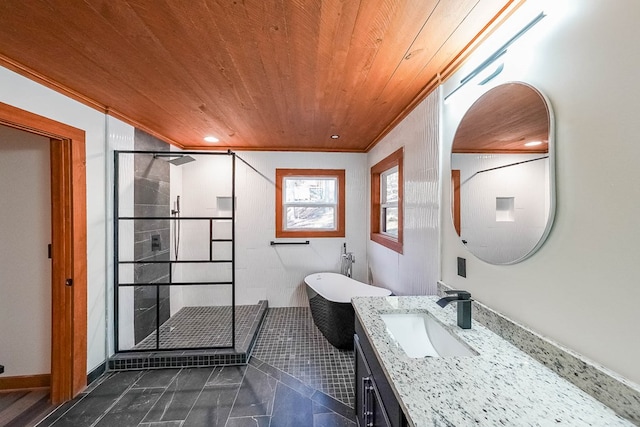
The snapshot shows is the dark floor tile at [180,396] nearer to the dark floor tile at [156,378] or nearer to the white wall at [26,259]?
the dark floor tile at [156,378]

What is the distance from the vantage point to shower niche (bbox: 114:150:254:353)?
8.01ft

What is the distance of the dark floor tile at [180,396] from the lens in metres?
1.77

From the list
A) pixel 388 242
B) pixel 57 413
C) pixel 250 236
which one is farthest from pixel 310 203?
pixel 57 413

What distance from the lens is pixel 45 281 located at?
79.8 inches

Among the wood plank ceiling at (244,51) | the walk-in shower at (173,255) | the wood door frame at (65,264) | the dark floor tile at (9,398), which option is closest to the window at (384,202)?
the wood plank ceiling at (244,51)

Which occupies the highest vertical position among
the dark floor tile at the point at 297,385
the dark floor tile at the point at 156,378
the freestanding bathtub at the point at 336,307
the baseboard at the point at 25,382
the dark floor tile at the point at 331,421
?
the freestanding bathtub at the point at 336,307

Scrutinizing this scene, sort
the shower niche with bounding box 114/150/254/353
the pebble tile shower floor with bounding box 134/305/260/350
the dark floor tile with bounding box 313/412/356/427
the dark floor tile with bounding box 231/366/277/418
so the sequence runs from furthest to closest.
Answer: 1. the pebble tile shower floor with bounding box 134/305/260/350
2. the shower niche with bounding box 114/150/254/353
3. the dark floor tile with bounding box 231/366/277/418
4. the dark floor tile with bounding box 313/412/356/427

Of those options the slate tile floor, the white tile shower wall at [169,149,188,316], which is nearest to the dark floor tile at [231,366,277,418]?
the slate tile floor

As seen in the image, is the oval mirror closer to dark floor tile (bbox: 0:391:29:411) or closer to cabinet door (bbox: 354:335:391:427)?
cabinet door (bbox: 354:335:391:427)

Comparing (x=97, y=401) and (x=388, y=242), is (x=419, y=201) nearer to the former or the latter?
(x=388, y=242)

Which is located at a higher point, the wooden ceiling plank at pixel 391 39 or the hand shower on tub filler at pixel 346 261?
the wooden ceiling plank at pixel 391 39

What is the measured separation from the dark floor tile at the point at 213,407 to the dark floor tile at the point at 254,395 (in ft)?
0.19

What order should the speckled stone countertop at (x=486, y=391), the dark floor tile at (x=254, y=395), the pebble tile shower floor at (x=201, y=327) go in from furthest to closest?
1. the pebble tile shower floor at (x=201, y=327)
2. the dark floor tile at (x=254, y=395)
3. the speckled stone countertop at (x=486, y=391)

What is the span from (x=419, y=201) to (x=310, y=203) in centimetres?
197
